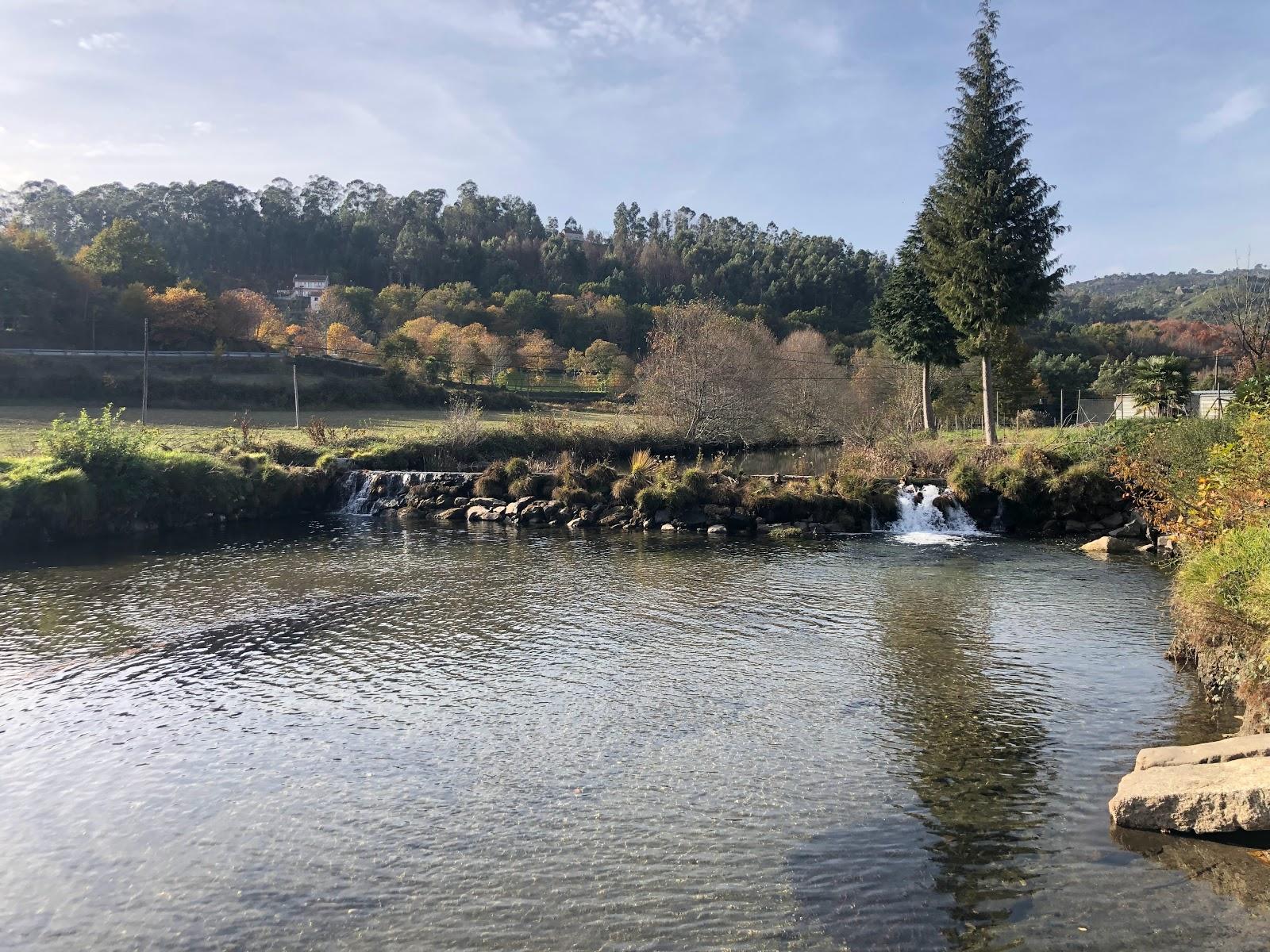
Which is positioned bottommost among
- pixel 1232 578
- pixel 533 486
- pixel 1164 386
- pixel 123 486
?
pixel 1232 578

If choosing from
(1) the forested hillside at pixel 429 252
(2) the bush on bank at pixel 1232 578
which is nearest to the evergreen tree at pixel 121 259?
(1) the forested hillside at pixel 429 252

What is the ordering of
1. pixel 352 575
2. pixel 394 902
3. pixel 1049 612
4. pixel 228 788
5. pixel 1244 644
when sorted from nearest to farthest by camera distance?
pixel 394 902
pixel 228 788
pixel 1244 644
pixel 1049 612
pixel 352 575

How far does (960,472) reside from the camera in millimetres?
31750

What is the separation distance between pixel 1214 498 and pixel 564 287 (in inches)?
4286

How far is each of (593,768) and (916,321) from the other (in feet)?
126

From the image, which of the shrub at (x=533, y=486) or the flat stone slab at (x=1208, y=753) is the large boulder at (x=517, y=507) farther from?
the flat stone slab at (x=1208, y=753)

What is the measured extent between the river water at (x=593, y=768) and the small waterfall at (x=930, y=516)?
30.3 feet

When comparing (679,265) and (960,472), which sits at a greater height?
(679,265)

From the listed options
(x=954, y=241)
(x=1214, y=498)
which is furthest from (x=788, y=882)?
(x=954, y=241)

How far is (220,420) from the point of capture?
177 feet

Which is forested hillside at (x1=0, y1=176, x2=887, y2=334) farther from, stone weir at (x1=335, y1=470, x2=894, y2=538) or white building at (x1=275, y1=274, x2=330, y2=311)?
stone weir at (x1=335, y1=470, x2=894, y2=538)

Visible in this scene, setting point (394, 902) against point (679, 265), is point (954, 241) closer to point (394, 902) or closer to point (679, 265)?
point (394, 902)

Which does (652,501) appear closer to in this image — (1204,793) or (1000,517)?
(1000,517)

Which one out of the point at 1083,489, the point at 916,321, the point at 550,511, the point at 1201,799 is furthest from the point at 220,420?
the point at 1201,799
